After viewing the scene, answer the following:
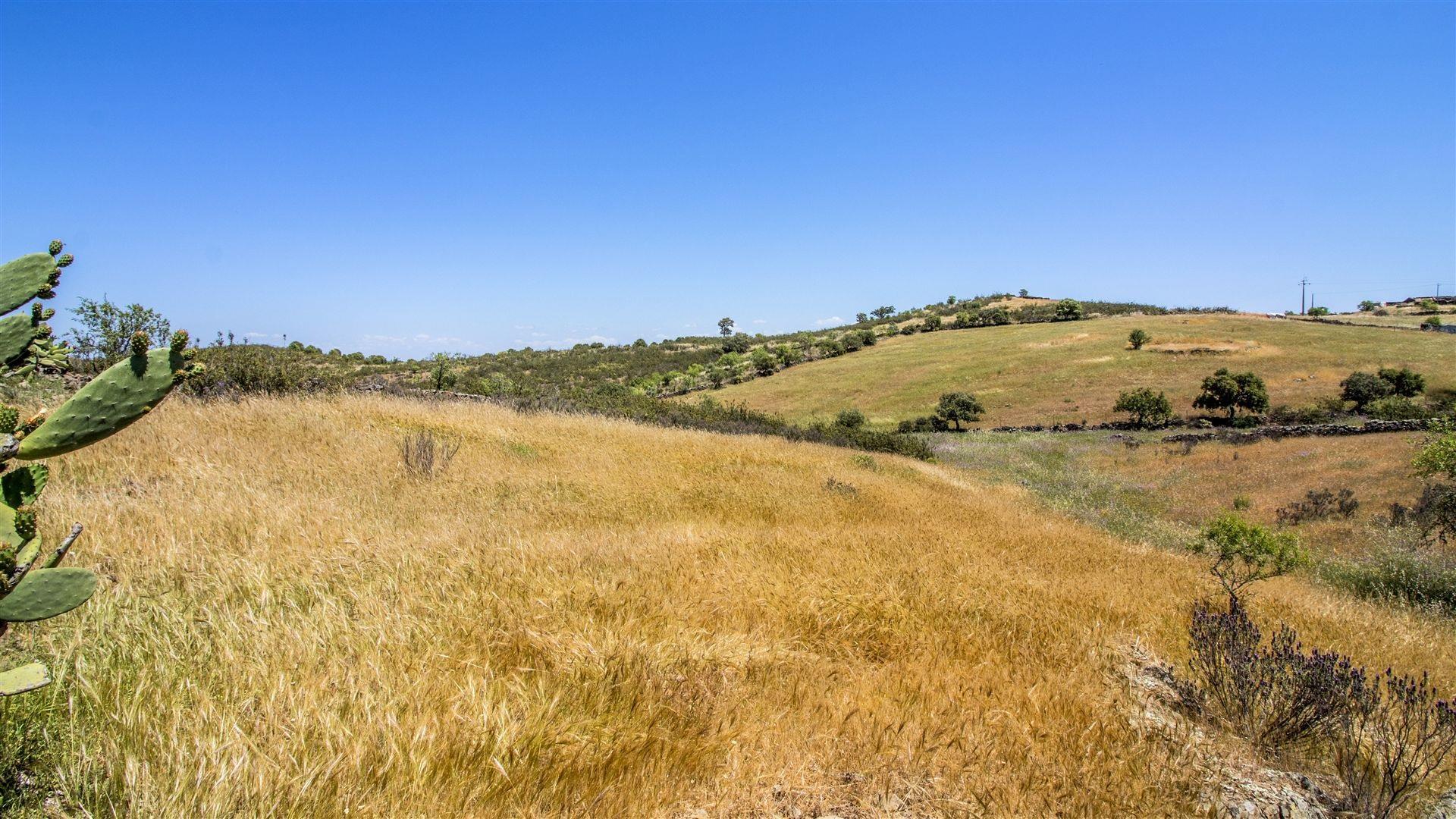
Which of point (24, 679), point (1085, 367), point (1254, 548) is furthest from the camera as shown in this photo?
point (1085, 367)

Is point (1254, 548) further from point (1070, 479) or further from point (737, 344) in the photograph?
point (737, 344)

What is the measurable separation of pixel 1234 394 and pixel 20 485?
5589 cm

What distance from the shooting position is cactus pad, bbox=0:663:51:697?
1666 mm

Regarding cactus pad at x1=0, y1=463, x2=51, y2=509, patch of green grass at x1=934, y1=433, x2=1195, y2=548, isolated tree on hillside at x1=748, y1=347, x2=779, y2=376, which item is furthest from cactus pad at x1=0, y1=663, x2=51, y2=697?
isolated tree on hillside at x1=748, y1=347, x2=779, y2=376

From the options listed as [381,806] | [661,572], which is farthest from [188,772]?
[661,572]

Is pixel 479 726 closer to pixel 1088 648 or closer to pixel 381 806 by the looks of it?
pixel 381 806

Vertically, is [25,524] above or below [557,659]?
above

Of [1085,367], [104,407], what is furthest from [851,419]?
[104,407]

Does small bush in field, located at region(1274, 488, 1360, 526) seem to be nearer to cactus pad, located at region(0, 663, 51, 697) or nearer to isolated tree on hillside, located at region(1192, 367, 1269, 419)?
isolated tree on hillside, located at region(1192, 367, 1269, 419)

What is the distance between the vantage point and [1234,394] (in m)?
42.9

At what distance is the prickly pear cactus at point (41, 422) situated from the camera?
1.78m

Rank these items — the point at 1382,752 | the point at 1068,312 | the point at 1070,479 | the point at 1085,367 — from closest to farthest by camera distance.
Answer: the point at 1382,752
the point at 1070,479
the point at 1085,367
the point at 1068,312

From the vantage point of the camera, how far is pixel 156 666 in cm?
266

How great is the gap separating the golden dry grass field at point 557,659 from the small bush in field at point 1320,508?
18328 millimetres
